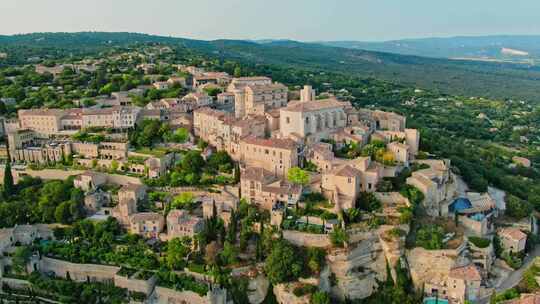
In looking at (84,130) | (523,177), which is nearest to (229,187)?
(84,130)

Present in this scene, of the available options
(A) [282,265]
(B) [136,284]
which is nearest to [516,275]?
(A) [282,265]

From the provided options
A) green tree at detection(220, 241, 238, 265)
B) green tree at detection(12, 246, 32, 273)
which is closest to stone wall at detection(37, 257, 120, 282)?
green tree at detection(12, 246, 32, 273)

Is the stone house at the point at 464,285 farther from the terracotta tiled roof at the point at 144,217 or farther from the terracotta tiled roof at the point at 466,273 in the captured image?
the terracotta tiled roof at the point at 144,217

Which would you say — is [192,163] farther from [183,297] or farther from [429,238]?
[429,238]

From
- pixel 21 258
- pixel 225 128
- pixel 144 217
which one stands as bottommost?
pixel 21 258

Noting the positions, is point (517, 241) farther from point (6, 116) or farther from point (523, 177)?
point (6, 116)

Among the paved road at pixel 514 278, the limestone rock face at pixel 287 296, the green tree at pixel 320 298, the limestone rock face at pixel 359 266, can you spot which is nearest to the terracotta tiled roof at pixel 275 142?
the limestone rock face at pixel 359 266

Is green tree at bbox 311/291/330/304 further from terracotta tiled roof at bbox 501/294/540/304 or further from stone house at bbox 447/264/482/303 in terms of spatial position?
terracotta tiled roof at bbox 501/294/540/304
